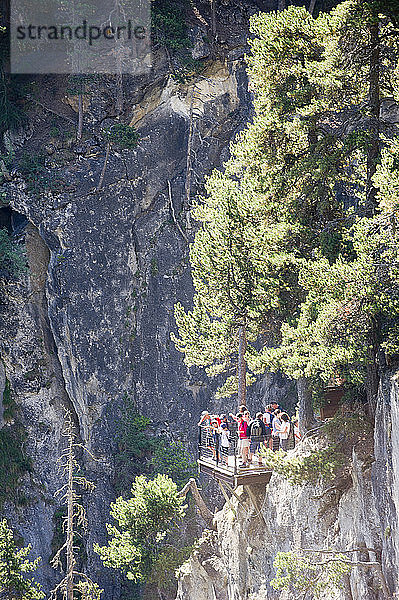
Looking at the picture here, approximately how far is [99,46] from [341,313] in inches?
776

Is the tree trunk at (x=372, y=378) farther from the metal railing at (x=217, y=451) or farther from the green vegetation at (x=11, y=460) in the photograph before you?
the green vegetation at (x=11, y=460)

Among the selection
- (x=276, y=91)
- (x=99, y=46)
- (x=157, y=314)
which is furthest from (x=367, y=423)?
(x=99, y=46)

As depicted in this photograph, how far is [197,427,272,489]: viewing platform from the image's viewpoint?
1336cm

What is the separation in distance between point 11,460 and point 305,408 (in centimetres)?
1501

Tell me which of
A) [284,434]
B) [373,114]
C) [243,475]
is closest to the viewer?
[373,114]

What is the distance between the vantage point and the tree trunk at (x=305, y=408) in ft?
43.4

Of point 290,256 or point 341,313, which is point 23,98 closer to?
point 290,256

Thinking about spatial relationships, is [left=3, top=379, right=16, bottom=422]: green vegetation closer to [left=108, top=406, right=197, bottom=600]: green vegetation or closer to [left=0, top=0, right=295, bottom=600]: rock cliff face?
[left=0, top=0, right=295, bottom=600]: rock cliff face

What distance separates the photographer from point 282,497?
42.4 ft

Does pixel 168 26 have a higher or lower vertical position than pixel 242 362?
higher

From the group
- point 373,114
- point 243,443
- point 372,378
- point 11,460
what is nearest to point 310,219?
point 373,114

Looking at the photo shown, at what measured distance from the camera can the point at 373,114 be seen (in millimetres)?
11836

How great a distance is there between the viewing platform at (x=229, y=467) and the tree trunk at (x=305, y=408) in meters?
1.22

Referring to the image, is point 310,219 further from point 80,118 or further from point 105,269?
point 80,118
